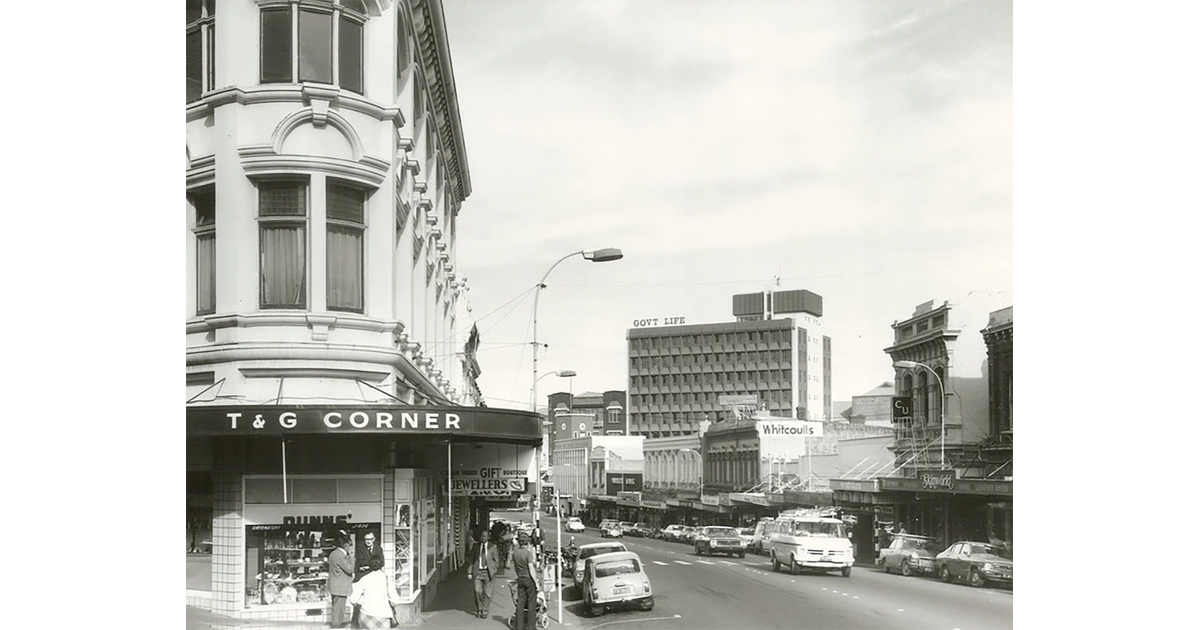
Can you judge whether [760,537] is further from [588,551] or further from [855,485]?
[588,551]

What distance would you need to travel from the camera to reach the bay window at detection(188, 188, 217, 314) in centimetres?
1232

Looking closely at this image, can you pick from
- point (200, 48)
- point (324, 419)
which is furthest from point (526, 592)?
point (200, 48)

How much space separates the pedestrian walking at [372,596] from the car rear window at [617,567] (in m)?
2.97

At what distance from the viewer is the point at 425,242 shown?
561 inches

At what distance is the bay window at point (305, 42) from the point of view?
1211 centimetres

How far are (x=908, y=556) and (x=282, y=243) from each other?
951 centimetres

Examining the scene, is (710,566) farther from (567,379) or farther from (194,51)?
(194,51)

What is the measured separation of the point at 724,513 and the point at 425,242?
5815 millimetres

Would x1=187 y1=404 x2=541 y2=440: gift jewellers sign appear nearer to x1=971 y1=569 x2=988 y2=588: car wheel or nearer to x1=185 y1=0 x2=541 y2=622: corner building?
x1=185 y1=0 x2=541 y2=622: corner building

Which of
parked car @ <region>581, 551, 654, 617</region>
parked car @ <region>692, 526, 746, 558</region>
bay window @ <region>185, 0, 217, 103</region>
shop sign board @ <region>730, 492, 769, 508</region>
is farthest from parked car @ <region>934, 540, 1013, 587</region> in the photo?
bay window @ <region>185, 0, 217, 103</region>

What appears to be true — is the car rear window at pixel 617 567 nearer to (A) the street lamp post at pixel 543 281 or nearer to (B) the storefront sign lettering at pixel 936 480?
(A) the street lamp post at pixel 543 281

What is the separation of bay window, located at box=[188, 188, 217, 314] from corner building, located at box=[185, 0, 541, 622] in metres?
0.02
